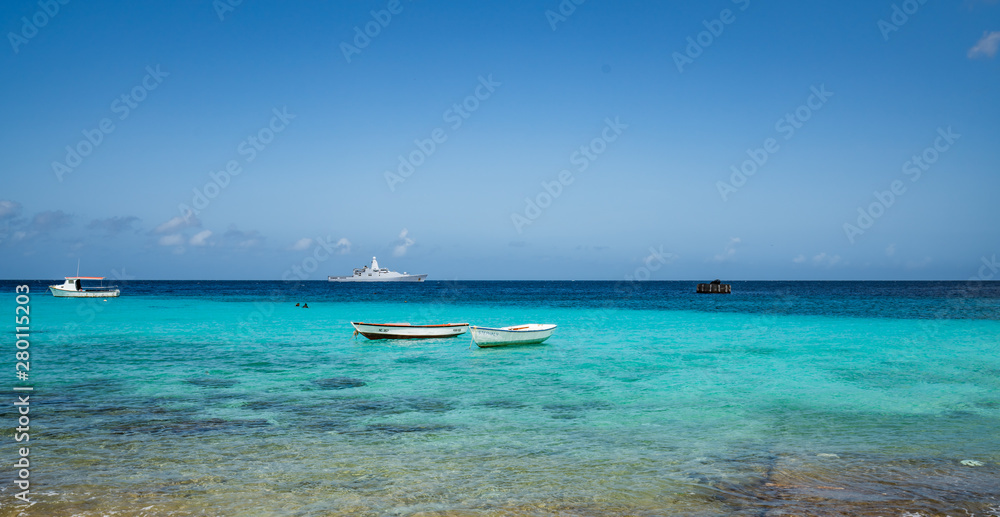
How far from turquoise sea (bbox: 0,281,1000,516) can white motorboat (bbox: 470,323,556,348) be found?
1.16 metres

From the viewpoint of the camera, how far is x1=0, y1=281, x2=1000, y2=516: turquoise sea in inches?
323

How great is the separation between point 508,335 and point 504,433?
15.5 m

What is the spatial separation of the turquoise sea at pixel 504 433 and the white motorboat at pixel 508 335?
116 cm

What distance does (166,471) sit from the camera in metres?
9.23

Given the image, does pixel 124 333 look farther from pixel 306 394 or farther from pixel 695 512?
pixel 695 512

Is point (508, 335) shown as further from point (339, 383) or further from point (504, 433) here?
point (504, 433)

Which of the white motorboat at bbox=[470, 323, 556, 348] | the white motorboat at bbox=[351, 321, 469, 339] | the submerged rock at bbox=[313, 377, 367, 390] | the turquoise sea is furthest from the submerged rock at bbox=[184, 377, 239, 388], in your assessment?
the white motorboat at bbox=[351, 321, 469, 339]

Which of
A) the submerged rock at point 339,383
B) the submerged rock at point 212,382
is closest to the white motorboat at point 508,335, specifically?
the submerged rock at point 339,383

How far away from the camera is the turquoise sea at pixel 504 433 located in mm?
8203

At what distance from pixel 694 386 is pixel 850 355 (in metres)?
12.1

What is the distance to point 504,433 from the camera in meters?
12.0

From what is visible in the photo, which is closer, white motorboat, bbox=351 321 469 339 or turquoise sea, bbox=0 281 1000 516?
turquoise sea, bbox=0 281 1000 516

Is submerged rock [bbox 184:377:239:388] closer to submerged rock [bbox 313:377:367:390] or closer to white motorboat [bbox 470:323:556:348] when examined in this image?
submerged rock [bbox 313:377:367:390]

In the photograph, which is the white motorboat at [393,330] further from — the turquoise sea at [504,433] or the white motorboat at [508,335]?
the white motorboat at [508,335]
